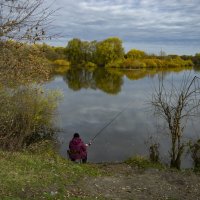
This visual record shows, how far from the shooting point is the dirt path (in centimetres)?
945

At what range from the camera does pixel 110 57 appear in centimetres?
8400

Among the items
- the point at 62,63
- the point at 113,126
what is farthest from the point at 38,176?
the point at 62,63

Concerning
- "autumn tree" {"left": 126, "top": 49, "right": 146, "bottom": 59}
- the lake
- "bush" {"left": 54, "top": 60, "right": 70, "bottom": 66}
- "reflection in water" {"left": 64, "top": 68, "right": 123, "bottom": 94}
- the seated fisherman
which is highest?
"autumn tree" {"left": 126, "top": 49, "right": 146, "bottom": 59}

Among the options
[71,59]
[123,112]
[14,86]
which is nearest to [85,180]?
[14,86]

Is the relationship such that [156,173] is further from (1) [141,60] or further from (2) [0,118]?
(1) [141,60]

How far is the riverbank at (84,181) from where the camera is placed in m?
8.88

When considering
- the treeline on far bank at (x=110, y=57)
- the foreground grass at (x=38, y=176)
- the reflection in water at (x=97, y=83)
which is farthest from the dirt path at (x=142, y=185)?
the treeline on far bank at (x=110, y=57)

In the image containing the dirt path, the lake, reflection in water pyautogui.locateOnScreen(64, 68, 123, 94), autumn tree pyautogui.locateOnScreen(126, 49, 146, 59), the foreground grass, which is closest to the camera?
the foreground grass

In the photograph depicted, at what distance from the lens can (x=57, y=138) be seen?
20.2 meters

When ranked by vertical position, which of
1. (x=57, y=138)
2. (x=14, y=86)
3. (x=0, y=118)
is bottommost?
(x=57, y=138)

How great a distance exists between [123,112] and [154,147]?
13.4 meters

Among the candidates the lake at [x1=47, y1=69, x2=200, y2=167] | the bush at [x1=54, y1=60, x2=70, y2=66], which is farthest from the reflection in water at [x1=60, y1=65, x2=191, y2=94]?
the bush at [x1=54, y1=60, x2=70, y2=66]

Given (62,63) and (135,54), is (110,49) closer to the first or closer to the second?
(135,54)

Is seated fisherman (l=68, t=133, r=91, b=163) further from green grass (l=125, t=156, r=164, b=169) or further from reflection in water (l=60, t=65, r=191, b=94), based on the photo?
reflection in water (l=60, t=65, r=191, b=94)
